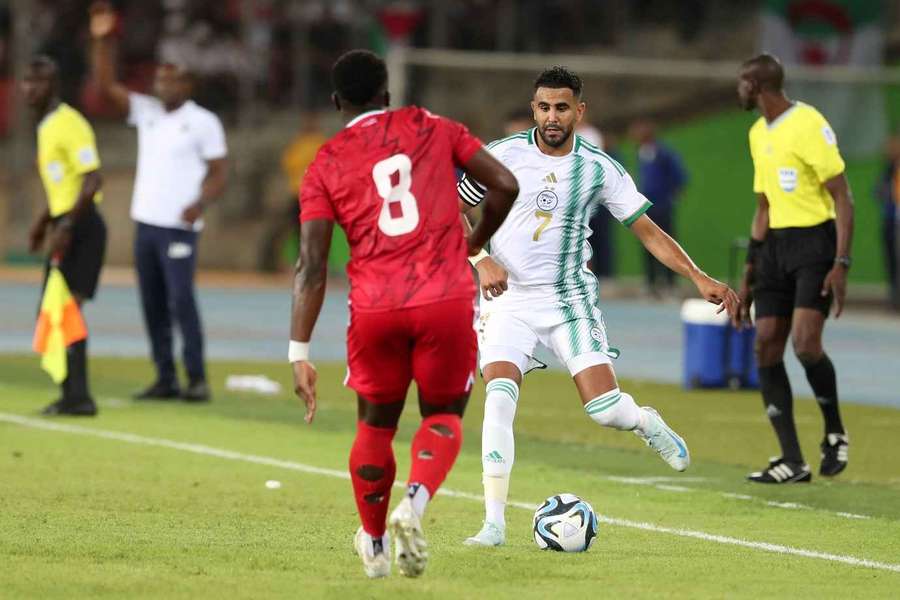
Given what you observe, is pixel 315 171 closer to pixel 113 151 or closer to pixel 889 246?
pixel 889 246

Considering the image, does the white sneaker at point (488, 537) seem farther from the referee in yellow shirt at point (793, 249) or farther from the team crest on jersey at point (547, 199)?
the referee in yellow shirt at point (793, 249)

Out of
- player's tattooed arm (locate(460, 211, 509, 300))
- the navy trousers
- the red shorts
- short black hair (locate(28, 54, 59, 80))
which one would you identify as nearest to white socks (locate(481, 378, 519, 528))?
player's tattooed arm (locate(460, 211, 509, 300))

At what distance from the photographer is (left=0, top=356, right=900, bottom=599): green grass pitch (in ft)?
24.0

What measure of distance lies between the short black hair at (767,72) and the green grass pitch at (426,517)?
87.2 inches

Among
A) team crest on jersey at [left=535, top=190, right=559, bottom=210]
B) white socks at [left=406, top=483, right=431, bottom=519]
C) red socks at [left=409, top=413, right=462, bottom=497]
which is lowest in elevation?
white socks at [left=406, top=483, right=431, bottom=519]

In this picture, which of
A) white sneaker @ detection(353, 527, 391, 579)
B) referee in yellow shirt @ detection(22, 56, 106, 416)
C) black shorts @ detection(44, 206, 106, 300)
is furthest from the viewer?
black shorts @ detection(44, 206, 106, 300)

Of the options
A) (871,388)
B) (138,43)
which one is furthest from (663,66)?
(871,388)

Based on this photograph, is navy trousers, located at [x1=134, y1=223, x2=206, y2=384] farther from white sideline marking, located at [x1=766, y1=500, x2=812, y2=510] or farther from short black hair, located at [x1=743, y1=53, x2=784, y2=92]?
white sideline marking, located at [x1=766, y1=500, x2=812, y2=510]

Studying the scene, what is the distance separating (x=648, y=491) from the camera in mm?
10344

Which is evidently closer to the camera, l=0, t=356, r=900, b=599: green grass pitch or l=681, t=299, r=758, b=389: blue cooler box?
l=0, t=356, r=900, b=599: green grass pitch

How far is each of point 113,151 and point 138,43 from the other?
1.99m

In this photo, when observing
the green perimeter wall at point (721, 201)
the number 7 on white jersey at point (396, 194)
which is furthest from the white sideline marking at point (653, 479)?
the green perimeter wall at point (721, 201)

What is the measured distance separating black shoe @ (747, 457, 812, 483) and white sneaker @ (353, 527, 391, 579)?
3.96m

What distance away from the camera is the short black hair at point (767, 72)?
10.7m
